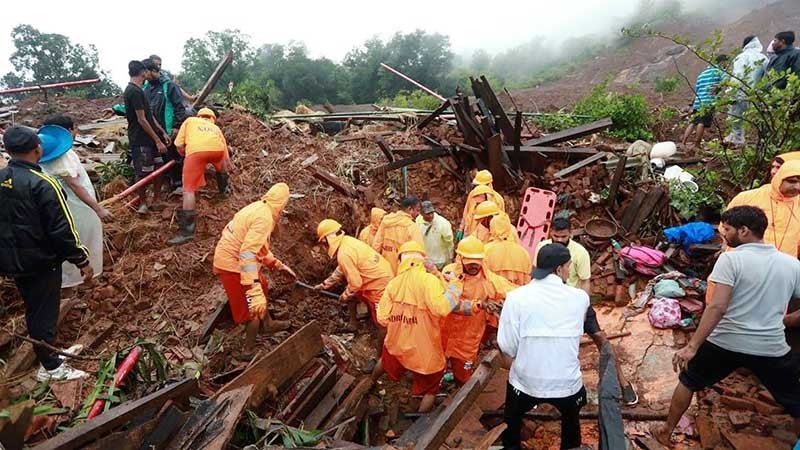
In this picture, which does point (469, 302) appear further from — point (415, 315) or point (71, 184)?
point (71, 184)

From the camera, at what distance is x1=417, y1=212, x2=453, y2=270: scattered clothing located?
20.1ft

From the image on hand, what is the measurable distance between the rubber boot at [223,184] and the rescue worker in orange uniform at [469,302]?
3888mm

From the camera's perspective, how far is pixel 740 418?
3.97 m

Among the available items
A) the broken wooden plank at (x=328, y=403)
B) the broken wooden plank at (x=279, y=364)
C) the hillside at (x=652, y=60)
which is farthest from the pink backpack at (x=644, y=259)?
the hillside at (x=652, y=60)

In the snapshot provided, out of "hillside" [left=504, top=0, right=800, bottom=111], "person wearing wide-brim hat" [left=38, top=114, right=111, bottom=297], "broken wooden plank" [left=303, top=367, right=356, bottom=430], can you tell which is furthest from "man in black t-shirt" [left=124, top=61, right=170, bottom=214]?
"hillside" [left=504, top=0, right=800, bottom=111]

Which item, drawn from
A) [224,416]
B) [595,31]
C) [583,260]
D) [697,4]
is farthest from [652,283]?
[595,31]

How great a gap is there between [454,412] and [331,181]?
5234 mm

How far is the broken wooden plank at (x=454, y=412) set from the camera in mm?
2707

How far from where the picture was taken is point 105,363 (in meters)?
3.69

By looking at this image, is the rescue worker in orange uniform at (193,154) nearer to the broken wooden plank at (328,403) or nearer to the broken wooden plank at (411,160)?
the broken wooden plank at (328,403)

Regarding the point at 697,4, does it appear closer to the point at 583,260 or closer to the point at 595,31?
the point at 595,31

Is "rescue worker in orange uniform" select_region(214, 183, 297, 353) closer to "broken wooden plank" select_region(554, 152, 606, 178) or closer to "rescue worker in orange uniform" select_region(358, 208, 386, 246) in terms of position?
"rescue worker in orange uniform" select_region(358, 208, 386, 246)

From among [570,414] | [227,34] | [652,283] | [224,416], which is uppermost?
[227,34]

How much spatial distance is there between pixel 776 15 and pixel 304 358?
35875 mm
